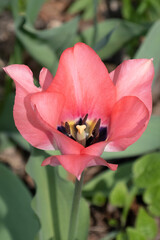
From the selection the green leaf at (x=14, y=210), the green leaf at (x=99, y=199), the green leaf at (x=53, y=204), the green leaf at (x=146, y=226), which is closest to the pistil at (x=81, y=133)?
the green leaf at (x=53, y=204)

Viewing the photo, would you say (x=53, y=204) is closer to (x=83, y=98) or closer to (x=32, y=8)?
(x=83, y=98)

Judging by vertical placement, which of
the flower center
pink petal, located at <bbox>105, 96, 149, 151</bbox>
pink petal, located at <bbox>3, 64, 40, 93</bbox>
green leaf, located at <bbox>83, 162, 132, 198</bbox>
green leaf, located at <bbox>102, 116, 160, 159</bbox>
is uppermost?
pink petal, located at <bbox>3, 64, 40, 93</bbox>

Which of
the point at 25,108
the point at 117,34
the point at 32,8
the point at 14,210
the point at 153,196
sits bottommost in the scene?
the point at 153,196

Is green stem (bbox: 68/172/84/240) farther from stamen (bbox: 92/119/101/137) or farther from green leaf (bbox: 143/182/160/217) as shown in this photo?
green leaf (bbox: 143/182/160/217)

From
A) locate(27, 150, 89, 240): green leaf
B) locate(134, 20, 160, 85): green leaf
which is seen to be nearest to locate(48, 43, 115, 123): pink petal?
locate(27, 150, 89, 240): green leaf

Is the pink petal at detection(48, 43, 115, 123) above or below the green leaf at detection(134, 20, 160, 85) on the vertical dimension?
above

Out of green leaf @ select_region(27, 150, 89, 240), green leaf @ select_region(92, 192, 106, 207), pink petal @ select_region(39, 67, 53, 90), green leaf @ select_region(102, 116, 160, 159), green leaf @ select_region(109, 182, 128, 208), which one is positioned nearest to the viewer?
pink petal @ select_region(39, 67, 53, 90)

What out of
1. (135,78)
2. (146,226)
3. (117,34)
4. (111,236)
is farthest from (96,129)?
(117,34)
